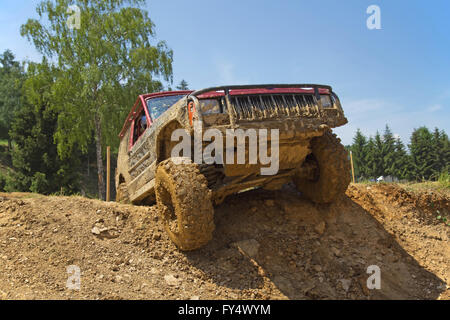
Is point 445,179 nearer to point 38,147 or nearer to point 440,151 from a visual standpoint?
point 38,147

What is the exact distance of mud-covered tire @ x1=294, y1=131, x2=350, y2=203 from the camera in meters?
4.27

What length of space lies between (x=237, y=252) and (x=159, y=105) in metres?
2.59

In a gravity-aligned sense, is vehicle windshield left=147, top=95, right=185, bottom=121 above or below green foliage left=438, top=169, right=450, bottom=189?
above

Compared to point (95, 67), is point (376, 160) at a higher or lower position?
lower

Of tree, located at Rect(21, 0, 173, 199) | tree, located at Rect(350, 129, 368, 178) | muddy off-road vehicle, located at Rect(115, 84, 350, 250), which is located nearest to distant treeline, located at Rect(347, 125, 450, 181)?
tree, located at Rect(350, 129, 368, 178)

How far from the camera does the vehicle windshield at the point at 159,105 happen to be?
514 centimetres

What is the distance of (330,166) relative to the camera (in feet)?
14.0

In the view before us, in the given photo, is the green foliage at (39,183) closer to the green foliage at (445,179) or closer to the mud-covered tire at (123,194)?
the mud-covered tire at (123,194)

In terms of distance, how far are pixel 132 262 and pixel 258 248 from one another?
1.43 meters

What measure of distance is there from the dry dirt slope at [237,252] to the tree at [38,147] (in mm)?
11601

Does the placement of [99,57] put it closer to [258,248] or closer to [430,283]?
Result: [258,248]

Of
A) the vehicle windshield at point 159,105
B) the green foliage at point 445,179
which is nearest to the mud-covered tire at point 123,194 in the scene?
the vehicle windshield at point 159,105

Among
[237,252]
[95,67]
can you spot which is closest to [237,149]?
[237,252]

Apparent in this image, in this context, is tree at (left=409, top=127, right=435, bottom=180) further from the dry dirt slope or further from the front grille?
the front grille
